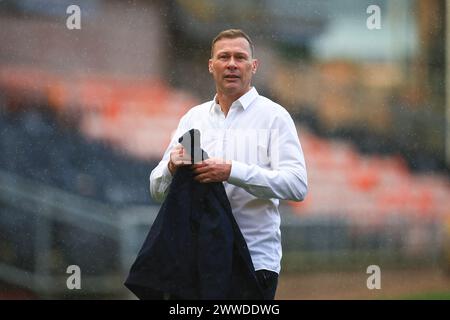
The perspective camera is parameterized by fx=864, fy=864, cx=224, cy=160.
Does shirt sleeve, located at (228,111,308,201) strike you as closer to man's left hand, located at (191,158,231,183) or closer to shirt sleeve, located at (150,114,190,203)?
man's left hand, located at (191,158,231,183)

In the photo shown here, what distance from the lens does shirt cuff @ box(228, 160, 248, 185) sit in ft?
5.57

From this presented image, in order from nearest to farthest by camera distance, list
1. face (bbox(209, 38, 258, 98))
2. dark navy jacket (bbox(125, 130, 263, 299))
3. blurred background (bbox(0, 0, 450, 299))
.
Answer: dark navy jacket (bbox(125, 130, 263, 299)), face (bbox(209, 38, 258, 98)), blurred background (bbox(0, 0, 450, 299))

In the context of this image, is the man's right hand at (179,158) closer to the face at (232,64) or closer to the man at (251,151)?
the man at (251,151)

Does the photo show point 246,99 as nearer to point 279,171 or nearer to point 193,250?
point 279,171

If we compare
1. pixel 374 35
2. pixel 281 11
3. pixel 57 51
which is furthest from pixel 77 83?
pixel 374 35

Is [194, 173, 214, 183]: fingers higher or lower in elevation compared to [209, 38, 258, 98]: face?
lower

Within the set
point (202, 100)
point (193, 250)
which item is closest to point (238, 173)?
point (193, 250)

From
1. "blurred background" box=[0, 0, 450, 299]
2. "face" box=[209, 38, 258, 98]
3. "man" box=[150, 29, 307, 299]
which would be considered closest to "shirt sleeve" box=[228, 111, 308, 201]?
"man" box=[150, 29, 307, 299]

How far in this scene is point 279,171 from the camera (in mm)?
1746

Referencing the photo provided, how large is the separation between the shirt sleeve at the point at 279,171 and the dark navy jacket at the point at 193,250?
0.06 metres

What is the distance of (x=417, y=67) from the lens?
188 inches

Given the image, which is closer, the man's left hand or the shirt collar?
the man's left hand

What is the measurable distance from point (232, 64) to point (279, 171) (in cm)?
24

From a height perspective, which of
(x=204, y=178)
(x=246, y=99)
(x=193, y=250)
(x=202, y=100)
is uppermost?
(x=202, y=100)
